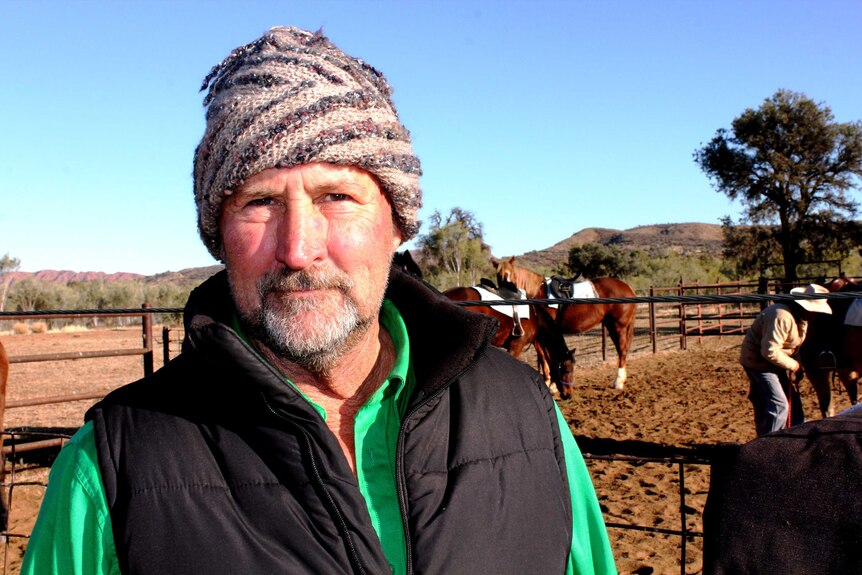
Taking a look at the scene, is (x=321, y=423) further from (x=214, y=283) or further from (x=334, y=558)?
(x=214, y=283)

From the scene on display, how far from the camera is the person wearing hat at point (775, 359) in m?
5.24

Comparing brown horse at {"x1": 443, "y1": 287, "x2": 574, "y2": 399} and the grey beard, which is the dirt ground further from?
the grey beard

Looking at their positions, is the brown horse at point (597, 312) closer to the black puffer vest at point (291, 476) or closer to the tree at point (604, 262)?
the black puffer vest at point (291, 476)

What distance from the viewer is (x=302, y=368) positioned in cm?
142

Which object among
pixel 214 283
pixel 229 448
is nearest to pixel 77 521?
pixel 229 448

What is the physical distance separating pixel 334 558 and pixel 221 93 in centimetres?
95

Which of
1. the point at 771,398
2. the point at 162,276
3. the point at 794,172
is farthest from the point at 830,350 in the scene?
the point at 162,276

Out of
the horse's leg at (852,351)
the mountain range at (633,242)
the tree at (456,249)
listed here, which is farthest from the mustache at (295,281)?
the mountain range at (633,242)

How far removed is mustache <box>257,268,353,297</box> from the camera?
1.30 m

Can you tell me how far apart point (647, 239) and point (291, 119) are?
8676cm

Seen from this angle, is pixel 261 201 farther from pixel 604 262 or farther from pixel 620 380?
pixel 604 262

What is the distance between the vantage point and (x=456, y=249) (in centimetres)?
3797

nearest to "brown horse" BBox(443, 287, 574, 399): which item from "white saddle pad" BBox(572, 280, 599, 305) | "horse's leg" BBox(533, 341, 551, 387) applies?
"horse's leg" BBox(533, 341, 551, 387)

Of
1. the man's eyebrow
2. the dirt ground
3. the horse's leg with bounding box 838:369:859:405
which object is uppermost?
the man's eyebrow
